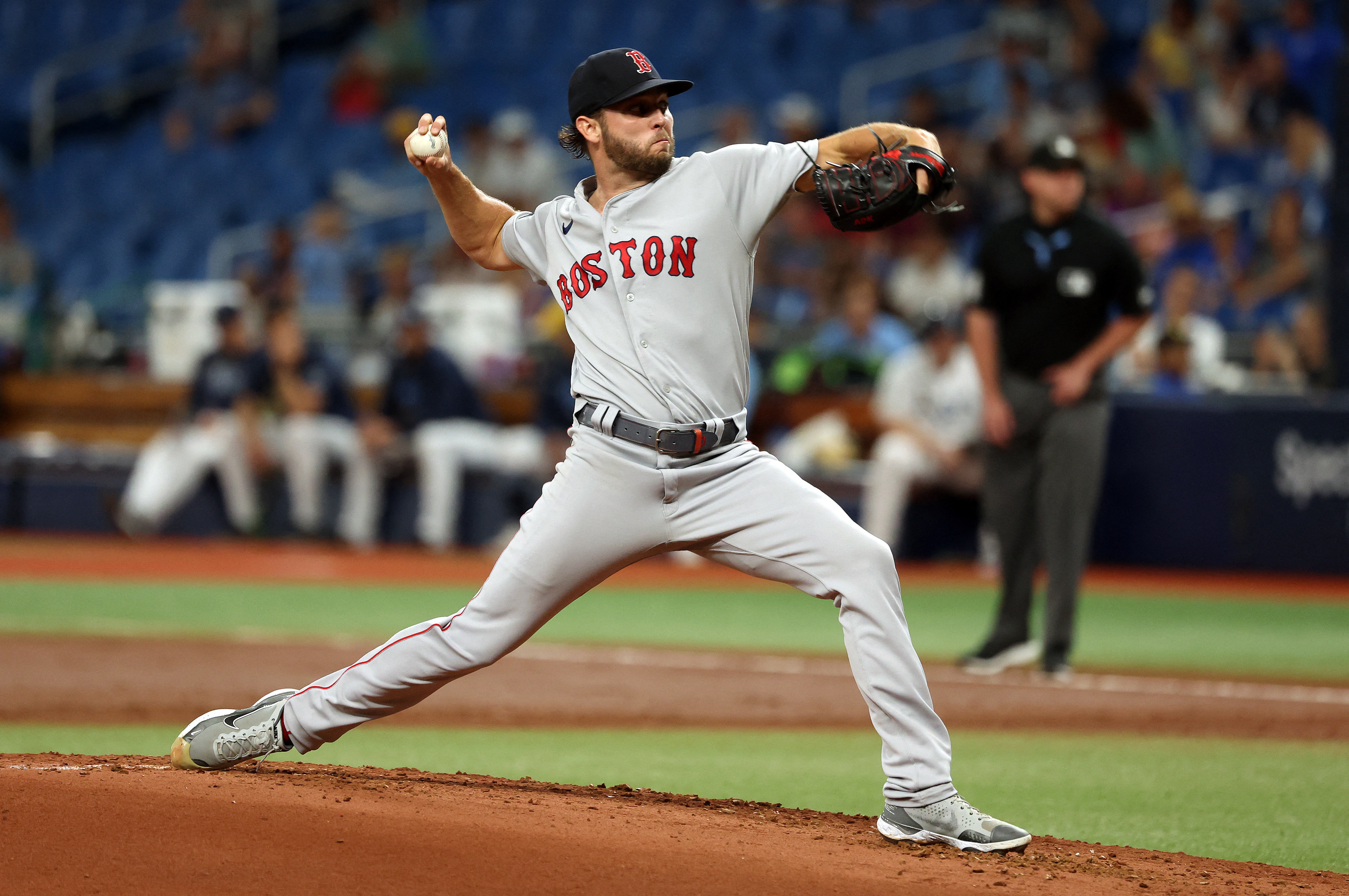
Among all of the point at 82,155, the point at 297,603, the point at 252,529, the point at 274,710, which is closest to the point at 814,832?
the point at 274,710

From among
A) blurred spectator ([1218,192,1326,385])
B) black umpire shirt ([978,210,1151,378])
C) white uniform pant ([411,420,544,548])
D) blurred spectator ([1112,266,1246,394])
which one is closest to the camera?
black umpire shirt ([978,210,1151,378])

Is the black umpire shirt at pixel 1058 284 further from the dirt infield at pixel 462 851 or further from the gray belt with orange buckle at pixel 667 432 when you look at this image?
the gray belt with orange buckle at pixel 667 432

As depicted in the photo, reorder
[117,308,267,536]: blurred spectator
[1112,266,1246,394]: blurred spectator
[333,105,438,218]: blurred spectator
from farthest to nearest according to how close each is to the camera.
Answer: [333,105,438,218]: blurred spectator
[117,308,267,536]: blurred spectator
[1112,266,1246,394]: blurred spectator

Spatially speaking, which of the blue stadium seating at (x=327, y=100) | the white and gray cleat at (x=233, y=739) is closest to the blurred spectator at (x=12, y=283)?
the blue stadium seating at (x=327, y=100)

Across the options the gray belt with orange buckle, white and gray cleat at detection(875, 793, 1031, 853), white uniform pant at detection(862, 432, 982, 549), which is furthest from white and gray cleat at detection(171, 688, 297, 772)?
white uniform pant at detection(862, 432, 982, 549)

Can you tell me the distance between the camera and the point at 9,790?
12.9ft

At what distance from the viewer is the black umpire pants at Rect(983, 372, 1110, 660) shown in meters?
7.44

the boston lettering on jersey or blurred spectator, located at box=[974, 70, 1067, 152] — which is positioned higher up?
blurred spectator, located at box=[974, 70, 1067, 152]

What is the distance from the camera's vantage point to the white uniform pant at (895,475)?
478 inches

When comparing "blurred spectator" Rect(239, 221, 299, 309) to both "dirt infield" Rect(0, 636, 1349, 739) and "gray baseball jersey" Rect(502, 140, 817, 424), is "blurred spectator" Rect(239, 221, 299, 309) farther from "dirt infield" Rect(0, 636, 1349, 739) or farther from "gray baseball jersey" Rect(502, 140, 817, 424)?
"gray baseball jersey" Rect(502, 140, 817, 424)

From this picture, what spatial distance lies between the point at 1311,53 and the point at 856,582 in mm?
12151

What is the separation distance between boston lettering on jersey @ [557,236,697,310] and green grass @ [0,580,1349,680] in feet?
14.7

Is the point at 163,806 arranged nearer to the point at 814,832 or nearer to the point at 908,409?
the point at 814,832

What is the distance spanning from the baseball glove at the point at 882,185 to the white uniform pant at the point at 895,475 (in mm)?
8208
